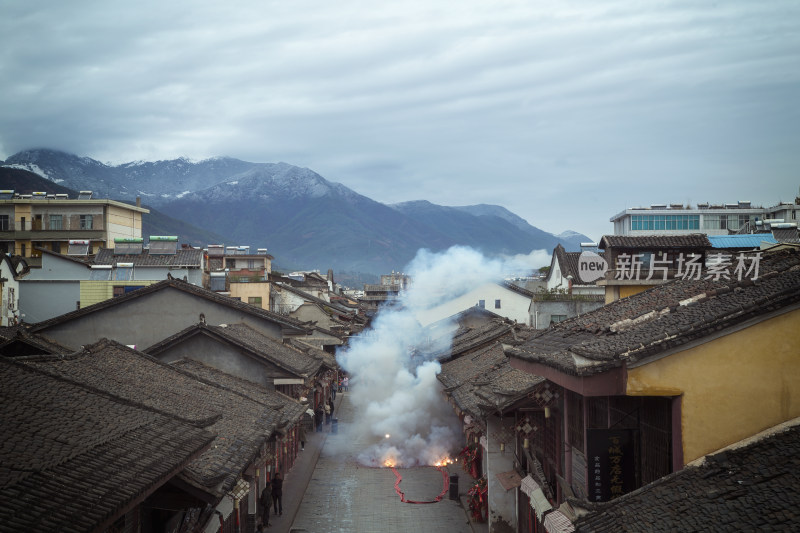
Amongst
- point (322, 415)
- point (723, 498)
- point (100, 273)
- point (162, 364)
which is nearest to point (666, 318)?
point (723, 498)

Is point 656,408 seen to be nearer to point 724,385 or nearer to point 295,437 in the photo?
point 724,385

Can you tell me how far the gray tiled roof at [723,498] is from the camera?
8.84m

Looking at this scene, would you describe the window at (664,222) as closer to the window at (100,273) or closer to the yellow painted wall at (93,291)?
the window at (100,273)

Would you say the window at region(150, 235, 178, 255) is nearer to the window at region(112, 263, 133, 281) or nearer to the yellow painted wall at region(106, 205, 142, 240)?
the window at region(112, 263, 133, 281)

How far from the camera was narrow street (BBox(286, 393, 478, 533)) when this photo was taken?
2412 cm

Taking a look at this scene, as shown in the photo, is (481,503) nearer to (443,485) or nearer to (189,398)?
(443,485)

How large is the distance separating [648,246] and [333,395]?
2958cm

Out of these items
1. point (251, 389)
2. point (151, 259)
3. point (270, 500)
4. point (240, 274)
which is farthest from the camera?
point (240, 274)

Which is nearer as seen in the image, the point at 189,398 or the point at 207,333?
the point at 189,398

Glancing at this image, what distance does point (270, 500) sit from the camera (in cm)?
2425

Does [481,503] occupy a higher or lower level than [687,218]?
lower

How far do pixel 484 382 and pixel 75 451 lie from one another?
725 inches

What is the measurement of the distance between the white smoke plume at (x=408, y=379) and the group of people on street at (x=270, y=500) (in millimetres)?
8868

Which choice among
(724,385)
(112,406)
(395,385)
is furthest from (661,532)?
(395,385)
